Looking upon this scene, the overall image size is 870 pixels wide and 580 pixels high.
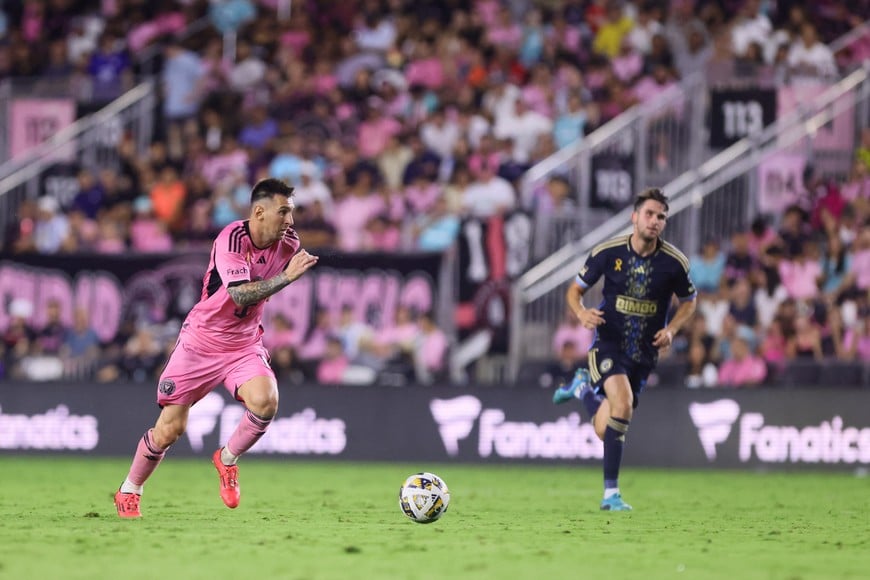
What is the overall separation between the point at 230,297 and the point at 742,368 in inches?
371

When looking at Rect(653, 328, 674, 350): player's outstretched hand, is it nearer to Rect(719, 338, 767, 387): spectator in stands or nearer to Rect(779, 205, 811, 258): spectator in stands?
Rect(719, 338, 767, 387): spectator in stands

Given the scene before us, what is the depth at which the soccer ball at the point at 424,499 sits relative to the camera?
34.5 ft

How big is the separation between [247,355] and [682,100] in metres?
11.7

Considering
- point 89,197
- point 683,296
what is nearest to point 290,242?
point 683,296

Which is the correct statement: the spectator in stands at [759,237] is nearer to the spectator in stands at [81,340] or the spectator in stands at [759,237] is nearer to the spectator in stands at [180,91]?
the spectator in stands at [81,340]

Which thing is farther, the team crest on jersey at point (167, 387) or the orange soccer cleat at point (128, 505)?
the orange soccer cleat at point (128, 505)

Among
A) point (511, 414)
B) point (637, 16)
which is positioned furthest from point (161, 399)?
point (637, 16)

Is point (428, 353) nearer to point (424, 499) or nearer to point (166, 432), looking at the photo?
point (166, 432)

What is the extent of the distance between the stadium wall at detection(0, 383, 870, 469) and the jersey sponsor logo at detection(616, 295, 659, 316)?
18.1 ft

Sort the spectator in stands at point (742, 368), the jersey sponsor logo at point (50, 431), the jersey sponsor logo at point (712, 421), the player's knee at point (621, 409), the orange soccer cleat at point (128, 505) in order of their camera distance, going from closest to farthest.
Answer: the orange soccer cleat at point (128, 505) → the player's knee at point (621, 409) → the jersey sponsor logo at point (712, 421) → the spectator in stands at point (742, 368) → the jersey sponsor logo at point (50, 431)

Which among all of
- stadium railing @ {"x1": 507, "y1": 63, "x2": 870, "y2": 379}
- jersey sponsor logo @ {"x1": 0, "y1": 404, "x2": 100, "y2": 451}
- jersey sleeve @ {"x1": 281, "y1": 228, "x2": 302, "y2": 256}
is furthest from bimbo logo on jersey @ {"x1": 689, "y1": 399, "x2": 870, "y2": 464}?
jersey sleeve @ {"x1": 281, "y1": 228, "x2": 302, "y2": 256}

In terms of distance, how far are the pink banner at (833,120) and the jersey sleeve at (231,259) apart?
1200 centimetres

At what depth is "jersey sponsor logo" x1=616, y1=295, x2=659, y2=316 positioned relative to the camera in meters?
12.7

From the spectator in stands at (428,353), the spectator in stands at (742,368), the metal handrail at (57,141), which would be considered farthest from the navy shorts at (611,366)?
the metal handrail at (57,141)
